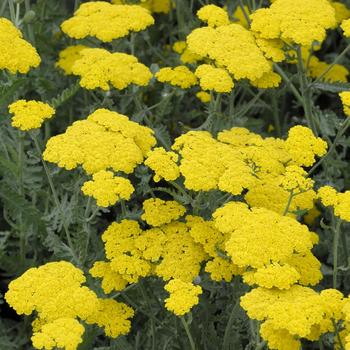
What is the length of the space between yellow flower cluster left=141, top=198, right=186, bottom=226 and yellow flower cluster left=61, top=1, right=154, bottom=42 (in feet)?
4.35

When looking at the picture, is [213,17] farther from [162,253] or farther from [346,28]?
[162,253]

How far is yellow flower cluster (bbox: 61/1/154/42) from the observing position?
4.96 metres

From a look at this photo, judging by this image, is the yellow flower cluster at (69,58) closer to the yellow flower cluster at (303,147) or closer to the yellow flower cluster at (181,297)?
the yellow flower cluster at (303,147)

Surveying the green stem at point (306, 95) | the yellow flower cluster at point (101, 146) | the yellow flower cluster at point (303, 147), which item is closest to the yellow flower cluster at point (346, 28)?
the green stem at point (306, 95)

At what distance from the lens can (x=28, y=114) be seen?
13.0 feet

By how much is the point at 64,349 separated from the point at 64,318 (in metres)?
0.15

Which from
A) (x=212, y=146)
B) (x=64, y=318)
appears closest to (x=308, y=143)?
(x=212, y=146)

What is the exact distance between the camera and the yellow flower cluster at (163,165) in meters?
3.90

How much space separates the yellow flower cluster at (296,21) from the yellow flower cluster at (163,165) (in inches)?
43.7

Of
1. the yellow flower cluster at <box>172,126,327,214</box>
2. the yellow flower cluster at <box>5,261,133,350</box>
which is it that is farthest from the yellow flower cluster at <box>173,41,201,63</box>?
the yellow flower cluster at <box>5,261,133,350</box>

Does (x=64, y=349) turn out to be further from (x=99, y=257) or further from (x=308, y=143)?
(x=308, y=143)

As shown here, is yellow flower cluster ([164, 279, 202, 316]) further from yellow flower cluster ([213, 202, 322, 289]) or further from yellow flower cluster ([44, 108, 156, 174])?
yellow flower cluster ([44, 108, 156, 174])

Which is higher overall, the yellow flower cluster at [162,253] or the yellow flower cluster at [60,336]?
the yellow flower cluster at [60,336]

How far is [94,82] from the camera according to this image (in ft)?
14.8
